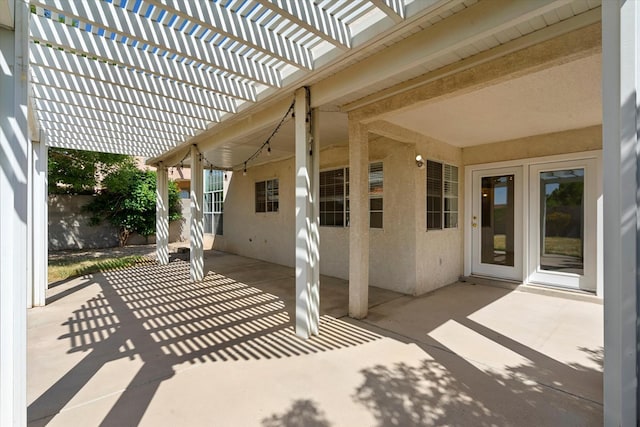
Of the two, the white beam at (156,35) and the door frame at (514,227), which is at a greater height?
the white beam at (156,35)

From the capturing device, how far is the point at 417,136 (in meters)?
5.43

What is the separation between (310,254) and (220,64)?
2.30 metres

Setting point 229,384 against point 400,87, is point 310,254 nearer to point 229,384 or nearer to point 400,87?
point 229,384

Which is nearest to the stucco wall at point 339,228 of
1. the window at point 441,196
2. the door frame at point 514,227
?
the window at point 441,196

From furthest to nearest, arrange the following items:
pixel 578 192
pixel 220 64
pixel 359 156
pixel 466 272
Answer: pixel 466 272
pixel 578 192
pixel 359 156
pixel 220 64

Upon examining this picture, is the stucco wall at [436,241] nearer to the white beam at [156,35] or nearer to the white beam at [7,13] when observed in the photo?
the white beam at [156,35]

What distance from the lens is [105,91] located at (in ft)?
12.5

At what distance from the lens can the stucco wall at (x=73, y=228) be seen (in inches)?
448

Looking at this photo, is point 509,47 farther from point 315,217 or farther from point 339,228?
point 339,228

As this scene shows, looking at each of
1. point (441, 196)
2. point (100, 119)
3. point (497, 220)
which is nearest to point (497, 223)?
point (497, 220)

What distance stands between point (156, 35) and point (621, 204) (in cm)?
362

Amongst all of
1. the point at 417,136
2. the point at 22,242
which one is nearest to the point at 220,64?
the point at 22,242

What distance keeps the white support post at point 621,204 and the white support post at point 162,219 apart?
365 inches

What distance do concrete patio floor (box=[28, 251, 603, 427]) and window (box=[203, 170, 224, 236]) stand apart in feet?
22.6
